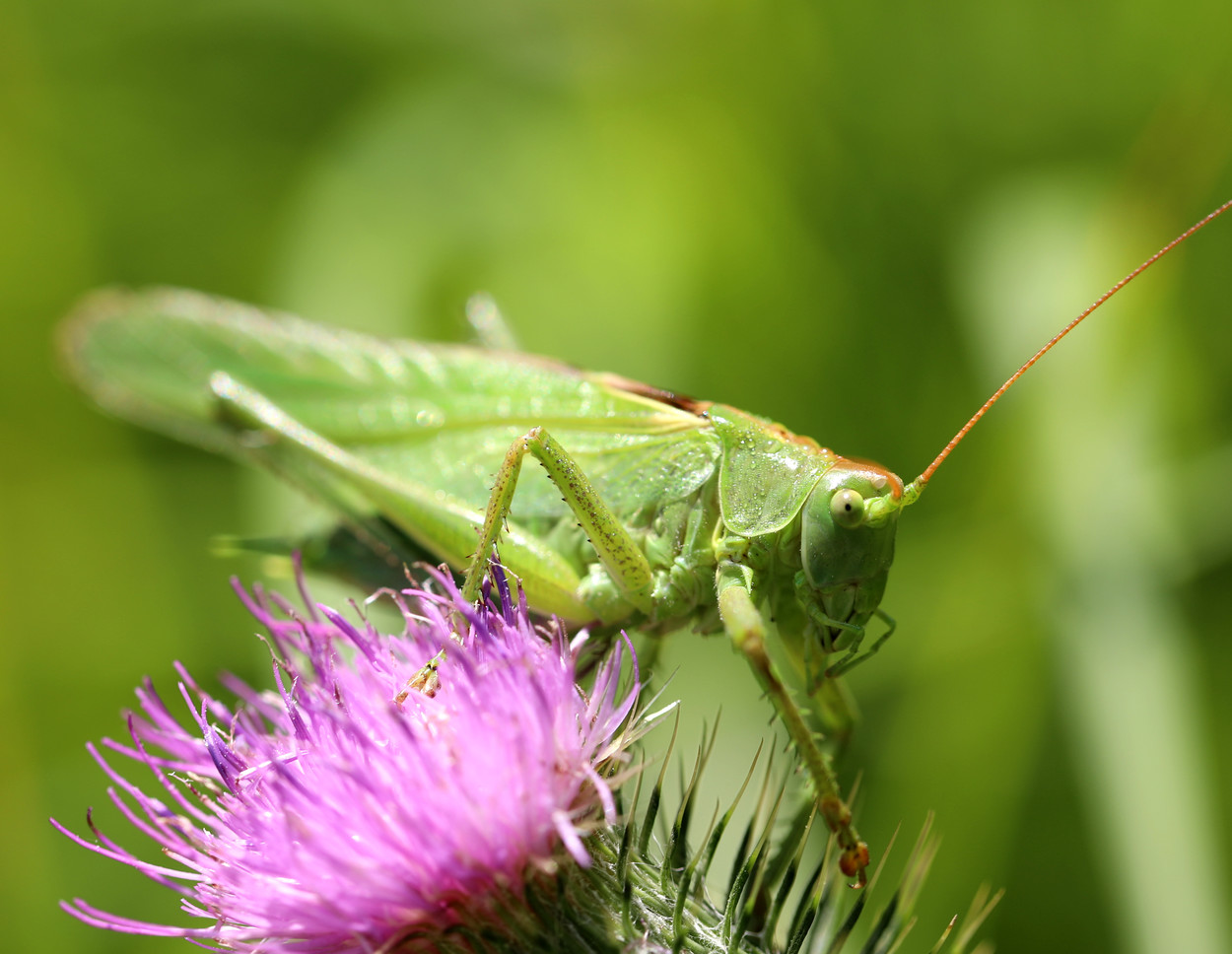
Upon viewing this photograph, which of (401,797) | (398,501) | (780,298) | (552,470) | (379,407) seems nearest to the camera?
(401,797)

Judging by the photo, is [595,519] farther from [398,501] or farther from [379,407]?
[379,407]

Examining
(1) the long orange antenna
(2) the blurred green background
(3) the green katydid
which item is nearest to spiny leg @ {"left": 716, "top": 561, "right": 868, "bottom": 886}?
(3) the green katydid

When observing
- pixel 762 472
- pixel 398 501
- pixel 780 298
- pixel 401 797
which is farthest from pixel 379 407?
pixel 780 298

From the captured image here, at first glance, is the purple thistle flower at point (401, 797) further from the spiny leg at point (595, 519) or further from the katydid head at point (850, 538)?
the katydid head at point (850, 538)

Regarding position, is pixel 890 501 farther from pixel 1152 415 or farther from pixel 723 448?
pixel 1152 415

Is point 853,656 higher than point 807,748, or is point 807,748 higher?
point 853,656

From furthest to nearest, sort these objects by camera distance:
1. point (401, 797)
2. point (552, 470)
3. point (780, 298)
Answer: point (780, 298), point (552, 470), point (401, 797)

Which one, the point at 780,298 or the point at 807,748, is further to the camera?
the point at 780,298
